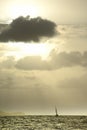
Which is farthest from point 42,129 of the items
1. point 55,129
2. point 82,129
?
point 82,129

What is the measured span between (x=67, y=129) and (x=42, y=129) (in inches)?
313

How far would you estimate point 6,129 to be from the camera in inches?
4365

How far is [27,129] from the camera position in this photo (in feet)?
361

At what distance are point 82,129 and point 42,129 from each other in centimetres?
1114

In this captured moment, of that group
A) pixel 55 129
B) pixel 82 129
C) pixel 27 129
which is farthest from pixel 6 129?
pixel 82 129

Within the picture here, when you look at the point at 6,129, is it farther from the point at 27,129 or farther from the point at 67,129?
the point at 67,129

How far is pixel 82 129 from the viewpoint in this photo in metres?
111

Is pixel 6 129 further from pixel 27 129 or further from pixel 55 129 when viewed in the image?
pixel 55 129

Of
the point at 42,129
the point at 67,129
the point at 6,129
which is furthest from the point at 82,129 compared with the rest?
the point at 6,129

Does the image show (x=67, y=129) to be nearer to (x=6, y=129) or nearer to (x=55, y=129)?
(x=55, y=129)

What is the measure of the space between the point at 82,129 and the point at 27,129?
14.7m

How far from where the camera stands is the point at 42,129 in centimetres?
10825

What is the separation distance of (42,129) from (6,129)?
32.6 ft

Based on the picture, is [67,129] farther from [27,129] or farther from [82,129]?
[27,129]
